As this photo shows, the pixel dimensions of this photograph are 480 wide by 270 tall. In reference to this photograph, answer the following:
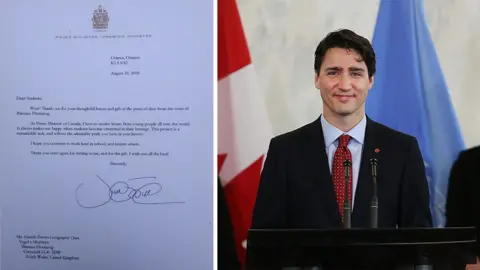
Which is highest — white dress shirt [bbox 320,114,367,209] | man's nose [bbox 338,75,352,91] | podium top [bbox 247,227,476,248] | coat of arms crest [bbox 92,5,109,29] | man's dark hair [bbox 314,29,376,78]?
coat of arms crest [bbox 92,5,109,29]

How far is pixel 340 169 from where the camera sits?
2.15 m

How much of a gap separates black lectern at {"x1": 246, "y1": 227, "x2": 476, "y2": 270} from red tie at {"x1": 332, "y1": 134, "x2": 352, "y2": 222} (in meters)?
0.66

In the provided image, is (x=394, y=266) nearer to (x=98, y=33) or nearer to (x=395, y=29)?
(x=395, y=29)

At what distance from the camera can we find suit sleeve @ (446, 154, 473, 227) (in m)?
2.14

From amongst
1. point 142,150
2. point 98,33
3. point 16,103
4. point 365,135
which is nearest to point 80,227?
point 142,150

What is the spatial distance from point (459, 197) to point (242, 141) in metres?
0.88

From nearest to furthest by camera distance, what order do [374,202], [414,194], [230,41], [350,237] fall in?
[350,237] < [374,202] < [414,194] < [230,41]

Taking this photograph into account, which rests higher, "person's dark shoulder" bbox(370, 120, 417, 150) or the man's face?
the man's face

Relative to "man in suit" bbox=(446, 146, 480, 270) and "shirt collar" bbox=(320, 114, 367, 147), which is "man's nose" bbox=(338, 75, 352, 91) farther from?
"man in suit" bbox=(446, 146, 480, 270)

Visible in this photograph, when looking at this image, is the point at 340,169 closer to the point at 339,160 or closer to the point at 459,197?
the point at 339,160

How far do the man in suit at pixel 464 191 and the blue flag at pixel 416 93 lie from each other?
3cm

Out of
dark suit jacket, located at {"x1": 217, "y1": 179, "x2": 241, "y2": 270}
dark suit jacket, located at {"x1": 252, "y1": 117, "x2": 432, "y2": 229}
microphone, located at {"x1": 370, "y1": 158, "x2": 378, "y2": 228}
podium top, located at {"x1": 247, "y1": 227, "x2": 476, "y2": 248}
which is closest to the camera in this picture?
podium top, located at {"x1": 247, "y1": 227, "x2": 476, "y2": 248}
